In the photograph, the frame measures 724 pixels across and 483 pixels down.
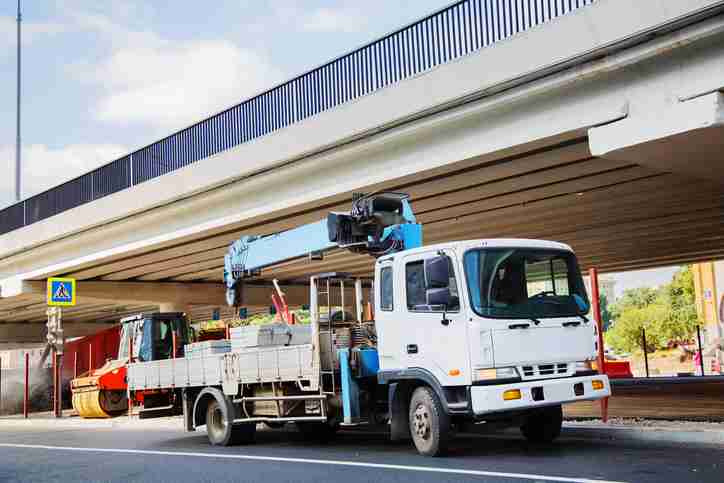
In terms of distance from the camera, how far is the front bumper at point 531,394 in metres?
9.73

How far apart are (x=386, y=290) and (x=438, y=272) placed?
1.35 m

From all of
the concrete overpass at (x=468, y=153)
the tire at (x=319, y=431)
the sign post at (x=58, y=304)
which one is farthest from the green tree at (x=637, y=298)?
the tire at (x=319, y=431)

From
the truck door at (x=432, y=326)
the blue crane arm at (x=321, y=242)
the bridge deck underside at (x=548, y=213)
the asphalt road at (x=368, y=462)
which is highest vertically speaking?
the bridge deck underside at (x=548, y=213)

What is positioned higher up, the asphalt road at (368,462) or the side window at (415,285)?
the side window at (415,285)

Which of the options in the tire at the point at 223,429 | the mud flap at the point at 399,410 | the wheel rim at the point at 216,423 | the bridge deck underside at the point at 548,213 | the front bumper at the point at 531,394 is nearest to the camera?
the front bumper at the point at 531,394

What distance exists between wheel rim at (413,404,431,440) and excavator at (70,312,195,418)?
995cm

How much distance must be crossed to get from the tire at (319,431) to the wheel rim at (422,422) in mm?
4297

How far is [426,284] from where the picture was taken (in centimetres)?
1040

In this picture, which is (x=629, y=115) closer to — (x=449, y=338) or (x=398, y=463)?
(x=449, y=338)

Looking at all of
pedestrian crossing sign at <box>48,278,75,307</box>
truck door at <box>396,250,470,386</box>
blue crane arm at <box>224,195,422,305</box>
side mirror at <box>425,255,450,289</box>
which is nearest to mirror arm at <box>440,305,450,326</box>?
truck door at <box>396,250,470,386</box>

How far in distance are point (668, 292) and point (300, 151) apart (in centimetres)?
5305

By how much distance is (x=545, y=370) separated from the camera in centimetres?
1023

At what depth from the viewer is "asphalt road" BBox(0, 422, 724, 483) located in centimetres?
898

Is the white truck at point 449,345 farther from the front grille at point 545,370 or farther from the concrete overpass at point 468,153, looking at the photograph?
the concrete overpass at point 468,153
